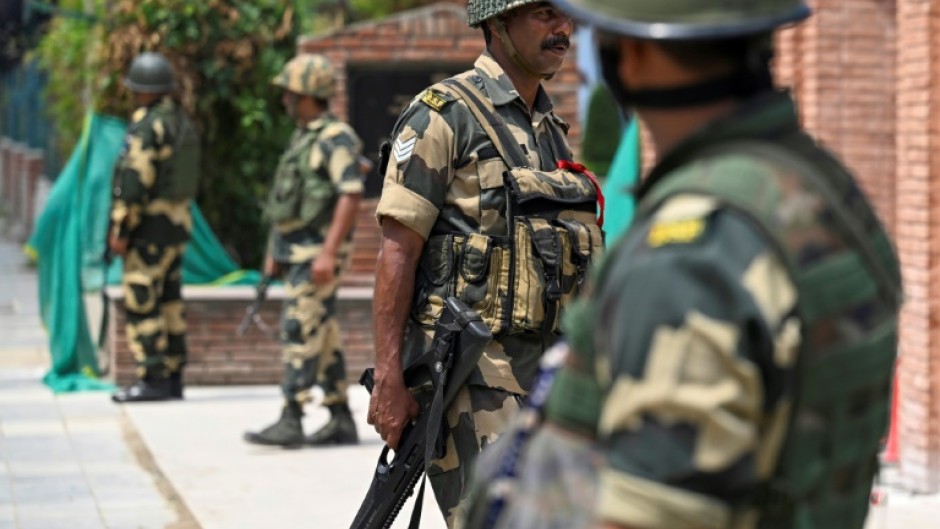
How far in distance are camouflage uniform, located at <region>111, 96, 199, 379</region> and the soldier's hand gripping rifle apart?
6.27m

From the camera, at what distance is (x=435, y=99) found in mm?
4477

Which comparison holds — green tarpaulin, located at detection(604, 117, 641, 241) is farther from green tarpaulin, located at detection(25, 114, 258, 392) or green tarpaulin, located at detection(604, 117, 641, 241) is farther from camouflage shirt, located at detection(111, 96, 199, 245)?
green tarpaulin, located at detection(25, 114, 258, 392)

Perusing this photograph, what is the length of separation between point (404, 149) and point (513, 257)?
39cm

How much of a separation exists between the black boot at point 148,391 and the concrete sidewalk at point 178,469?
9 centimetres

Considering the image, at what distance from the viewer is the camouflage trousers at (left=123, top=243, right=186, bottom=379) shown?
10586mm

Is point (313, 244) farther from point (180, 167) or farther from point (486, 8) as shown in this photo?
point (486, 8)

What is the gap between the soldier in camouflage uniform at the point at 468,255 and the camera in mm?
4422

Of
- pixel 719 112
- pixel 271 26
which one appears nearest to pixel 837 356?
pixel 719 112

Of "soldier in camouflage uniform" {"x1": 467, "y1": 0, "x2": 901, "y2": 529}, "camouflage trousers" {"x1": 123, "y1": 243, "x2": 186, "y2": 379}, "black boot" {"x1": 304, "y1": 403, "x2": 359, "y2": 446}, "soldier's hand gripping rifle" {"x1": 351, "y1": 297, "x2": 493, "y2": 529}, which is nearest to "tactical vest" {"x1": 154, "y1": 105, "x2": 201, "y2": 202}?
"camouflage trousers" {"x1": 123, "y1": 243, "x2": 186, "y2": 379}

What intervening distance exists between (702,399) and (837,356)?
223 millimetres

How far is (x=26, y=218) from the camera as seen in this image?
25766 mm

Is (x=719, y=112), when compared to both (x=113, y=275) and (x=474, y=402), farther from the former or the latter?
(x=113, y=275)

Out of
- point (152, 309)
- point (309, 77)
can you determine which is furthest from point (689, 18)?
point (152, 309)

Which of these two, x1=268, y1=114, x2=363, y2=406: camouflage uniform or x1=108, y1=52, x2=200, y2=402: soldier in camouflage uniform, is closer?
x1=268, y1=114, x2=363, y2=406: camouflage uniform
